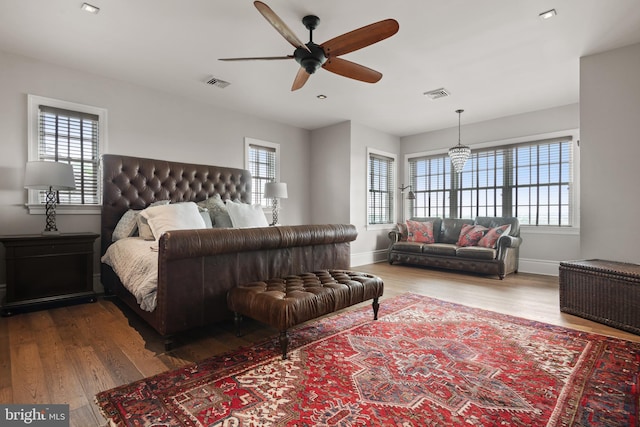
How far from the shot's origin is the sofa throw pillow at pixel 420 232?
240 inches

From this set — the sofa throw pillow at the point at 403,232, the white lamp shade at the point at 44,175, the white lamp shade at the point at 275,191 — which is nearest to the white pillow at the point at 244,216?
the white lamp shade at the point at 275,191

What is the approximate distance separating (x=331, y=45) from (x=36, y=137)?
11.5 ft

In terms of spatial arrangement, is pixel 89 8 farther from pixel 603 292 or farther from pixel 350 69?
pixel 603 292

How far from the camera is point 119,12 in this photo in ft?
8.86

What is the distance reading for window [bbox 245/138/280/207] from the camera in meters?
5.62

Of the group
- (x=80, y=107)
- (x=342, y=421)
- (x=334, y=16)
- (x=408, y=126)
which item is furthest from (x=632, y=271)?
(x=80, y=107)

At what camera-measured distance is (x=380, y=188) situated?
22.2 ft

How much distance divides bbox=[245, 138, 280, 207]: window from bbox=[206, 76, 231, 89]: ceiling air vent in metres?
1.32

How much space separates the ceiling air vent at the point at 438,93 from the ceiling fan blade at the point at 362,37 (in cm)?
237

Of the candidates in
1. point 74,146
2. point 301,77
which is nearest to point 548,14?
point 301,77

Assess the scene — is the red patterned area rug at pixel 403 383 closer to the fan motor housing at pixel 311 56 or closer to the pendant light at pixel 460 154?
the fan motor housing at pixel 311 56

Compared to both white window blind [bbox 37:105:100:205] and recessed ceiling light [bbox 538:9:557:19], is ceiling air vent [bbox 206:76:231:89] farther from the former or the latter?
recessed ceiling light [bbox 538:9:557:19]

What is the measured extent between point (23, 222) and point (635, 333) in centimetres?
605

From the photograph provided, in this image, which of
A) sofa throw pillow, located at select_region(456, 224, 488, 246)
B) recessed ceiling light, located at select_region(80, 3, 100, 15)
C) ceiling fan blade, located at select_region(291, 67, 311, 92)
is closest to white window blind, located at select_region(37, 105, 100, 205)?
recessed ceiling light, located at select_region(80, 3, 100, 15)
